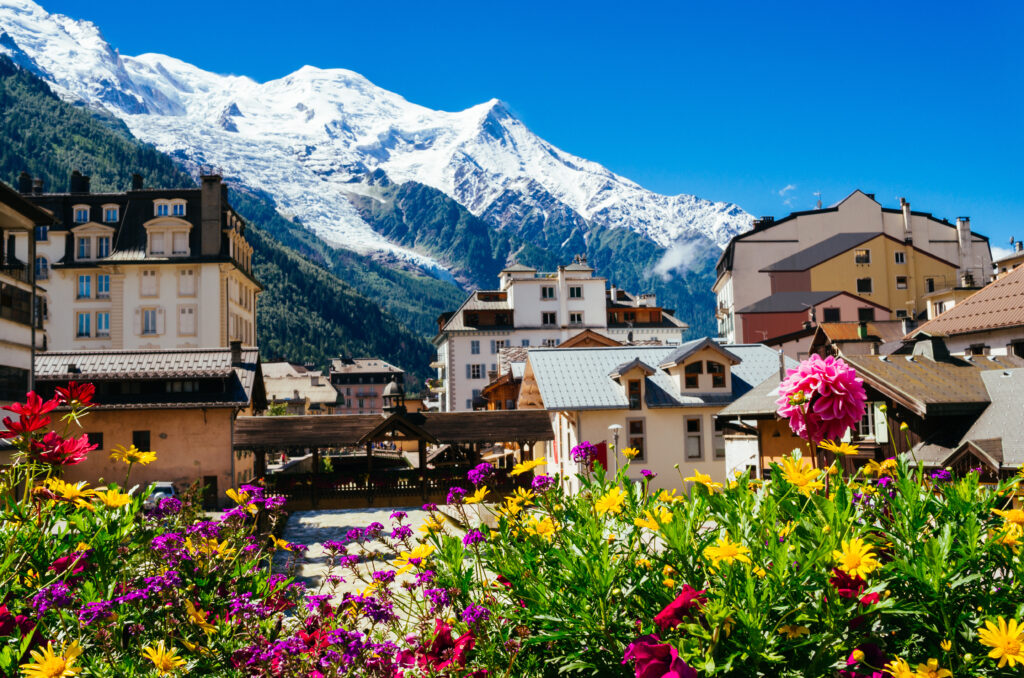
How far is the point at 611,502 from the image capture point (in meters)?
4.19

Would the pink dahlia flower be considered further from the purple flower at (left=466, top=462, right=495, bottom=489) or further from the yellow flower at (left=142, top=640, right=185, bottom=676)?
the yellow flower at (left=142, top=640, right=185, bottom=676)

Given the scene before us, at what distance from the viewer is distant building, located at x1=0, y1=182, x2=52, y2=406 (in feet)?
78.3

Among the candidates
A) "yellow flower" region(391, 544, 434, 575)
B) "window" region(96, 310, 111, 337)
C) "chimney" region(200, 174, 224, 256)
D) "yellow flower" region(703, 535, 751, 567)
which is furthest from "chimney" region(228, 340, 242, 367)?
"yellow flower" region(703, 535, 751, 567)

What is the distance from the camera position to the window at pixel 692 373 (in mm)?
33250

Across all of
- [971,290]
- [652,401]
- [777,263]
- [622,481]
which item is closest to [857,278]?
[777,263]

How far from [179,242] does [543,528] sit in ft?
194

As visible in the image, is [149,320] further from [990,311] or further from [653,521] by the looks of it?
[653,521]

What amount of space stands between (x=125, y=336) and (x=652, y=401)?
4097 cm

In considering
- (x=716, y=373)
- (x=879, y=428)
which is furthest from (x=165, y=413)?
(x=879, y=428)

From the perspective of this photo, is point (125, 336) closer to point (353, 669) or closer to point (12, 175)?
point (353, 669)

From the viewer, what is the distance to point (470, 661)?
13.0 ft

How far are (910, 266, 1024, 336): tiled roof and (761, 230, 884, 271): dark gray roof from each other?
33.2 metres

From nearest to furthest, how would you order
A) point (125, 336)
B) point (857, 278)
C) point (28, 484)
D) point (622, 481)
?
1. point (28, 484)
2. point (622, 481)
3. point (125, 336)
4. point (857, 278)

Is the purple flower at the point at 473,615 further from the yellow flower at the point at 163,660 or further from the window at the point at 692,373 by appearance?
the window at the point at 692,373
